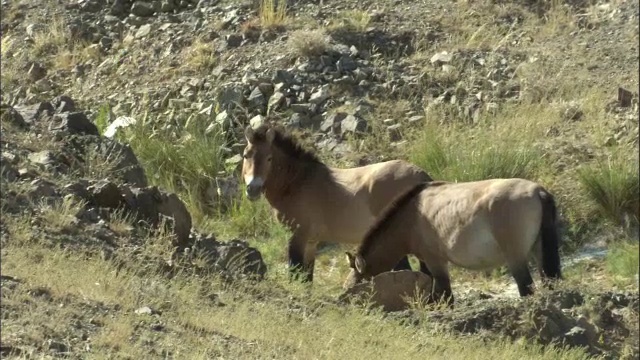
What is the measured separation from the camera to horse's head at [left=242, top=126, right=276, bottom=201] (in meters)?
14.4

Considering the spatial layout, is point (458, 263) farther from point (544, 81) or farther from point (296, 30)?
point (296, 30)

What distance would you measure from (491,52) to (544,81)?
4.42 ft

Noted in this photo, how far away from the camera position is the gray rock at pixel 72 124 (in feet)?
47.4

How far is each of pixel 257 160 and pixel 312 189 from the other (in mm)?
692

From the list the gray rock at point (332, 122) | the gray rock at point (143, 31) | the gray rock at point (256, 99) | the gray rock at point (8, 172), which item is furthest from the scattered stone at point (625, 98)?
the gray rock at point (8, 172)

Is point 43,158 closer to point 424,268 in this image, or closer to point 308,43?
point 424,268

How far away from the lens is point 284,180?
14.9 m

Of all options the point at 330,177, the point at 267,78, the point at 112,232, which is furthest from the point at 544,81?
the point at 112,232

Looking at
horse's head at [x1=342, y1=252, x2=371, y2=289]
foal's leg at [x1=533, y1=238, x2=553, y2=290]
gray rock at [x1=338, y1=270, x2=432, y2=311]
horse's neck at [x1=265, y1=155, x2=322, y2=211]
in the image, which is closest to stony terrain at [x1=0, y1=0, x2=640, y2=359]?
gray rock at [x1=338, y1=270, x2=432, y2=311]

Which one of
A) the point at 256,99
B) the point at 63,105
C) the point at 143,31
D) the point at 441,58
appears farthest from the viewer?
the point at 143,31

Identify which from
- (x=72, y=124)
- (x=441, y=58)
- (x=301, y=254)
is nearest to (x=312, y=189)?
(x=301, y=254)

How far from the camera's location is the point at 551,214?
12117mm

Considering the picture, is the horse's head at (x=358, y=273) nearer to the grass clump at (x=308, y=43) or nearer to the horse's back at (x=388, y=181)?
the horse's back at (x=388, y=181)

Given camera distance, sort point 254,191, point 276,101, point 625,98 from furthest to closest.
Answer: point 276,101, point 625,98, point 254,191
